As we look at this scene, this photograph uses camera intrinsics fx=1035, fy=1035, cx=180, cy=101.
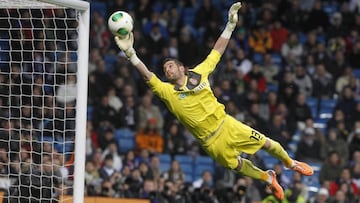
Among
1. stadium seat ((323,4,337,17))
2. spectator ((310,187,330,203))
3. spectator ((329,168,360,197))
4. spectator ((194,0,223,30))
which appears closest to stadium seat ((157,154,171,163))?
spectator ((310,187,330,203))

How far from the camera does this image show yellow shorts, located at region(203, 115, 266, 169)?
13250 mm

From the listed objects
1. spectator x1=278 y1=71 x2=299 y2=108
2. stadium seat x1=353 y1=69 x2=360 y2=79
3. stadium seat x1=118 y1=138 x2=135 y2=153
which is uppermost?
stadium seat x1=353 y1=69 x2=360 y2=79

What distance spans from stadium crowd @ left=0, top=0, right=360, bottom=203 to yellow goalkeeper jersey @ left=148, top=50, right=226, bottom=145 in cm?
418

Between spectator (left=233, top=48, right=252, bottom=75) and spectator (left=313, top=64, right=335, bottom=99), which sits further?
spectator (left=233, top=48, right=252, bottom=75)

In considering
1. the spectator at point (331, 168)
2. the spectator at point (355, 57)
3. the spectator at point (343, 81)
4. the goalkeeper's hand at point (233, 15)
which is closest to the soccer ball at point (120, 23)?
the goalkeeper's hand at point (233, 15)

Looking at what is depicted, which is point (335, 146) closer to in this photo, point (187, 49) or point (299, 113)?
point (299, 113)

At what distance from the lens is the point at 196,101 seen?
1315 centimetres

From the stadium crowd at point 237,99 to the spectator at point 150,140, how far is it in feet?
0.07

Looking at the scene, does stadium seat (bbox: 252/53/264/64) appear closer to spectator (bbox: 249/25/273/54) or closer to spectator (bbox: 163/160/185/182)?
spectator (bbox: 249/25/273/54)

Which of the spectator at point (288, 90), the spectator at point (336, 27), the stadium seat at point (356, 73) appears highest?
the spectator at point (336, 27)

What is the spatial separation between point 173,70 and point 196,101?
0.54m

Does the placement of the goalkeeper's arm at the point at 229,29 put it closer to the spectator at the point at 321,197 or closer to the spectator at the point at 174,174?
the spectator at the point at 321,197

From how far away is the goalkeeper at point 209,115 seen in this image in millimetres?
13078

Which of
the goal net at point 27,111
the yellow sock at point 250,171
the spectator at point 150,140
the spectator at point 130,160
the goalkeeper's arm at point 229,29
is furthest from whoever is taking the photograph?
the spectator at point 150,140
